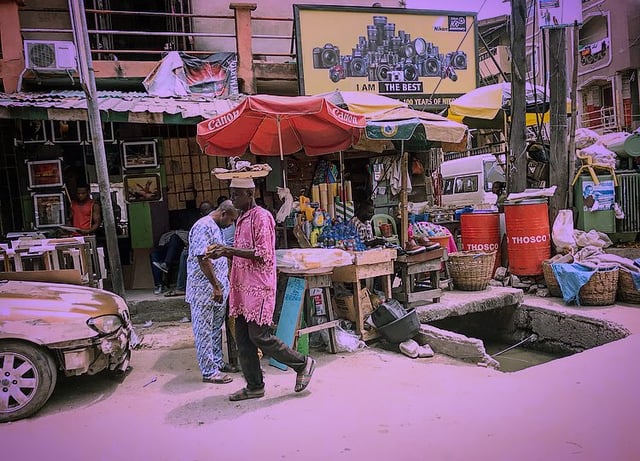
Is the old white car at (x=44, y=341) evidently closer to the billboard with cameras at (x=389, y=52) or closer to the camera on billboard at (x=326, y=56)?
the billboard with cameras at (x=389, y=52)

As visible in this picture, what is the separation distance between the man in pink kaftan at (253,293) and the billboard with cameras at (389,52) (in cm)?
619

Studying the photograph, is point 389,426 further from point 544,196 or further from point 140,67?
point 140,67

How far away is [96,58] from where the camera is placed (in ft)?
33.1

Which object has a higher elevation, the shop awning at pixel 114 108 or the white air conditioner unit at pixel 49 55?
the white air conditioner unit at pixel 49 55

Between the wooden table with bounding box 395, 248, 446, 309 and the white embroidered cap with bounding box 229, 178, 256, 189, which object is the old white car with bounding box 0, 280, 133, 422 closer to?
the white embroidered cap with bounding box 229, 178, 256, 189

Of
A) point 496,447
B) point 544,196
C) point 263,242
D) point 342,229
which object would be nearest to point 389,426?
point 496,447

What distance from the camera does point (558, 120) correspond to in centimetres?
850

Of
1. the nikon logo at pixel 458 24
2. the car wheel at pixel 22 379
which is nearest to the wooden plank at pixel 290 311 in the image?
the car wheel at pixel 22 379

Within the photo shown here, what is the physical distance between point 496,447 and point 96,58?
10.3 m

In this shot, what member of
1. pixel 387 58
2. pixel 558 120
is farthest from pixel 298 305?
pixel 387 58

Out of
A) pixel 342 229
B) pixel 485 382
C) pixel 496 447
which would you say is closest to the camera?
pixel 496 447

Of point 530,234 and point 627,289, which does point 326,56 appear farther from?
point 627,289

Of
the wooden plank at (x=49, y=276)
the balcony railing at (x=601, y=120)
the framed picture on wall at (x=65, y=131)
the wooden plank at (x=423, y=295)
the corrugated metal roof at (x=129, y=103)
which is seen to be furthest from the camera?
the balcony railing at (x=601, y=120)

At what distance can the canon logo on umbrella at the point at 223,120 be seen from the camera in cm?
568
